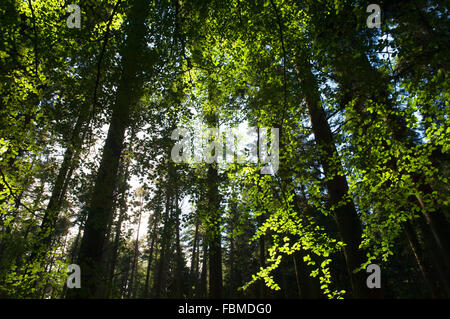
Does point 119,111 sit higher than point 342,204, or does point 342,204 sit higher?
point 119,111

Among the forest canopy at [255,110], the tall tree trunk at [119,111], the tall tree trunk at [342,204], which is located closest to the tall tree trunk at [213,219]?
the forest canopy at [255,110]

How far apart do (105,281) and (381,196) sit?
16.3 feet

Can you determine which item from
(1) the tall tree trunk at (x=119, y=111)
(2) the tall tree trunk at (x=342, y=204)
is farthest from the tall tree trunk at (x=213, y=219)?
(2) the tall tree trunk at (x=342, y=204)

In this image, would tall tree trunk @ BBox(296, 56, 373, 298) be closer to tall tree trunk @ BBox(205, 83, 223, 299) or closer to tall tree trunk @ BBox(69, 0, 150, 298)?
tall tree trunk @ BBox(205, 83, 223, 299)

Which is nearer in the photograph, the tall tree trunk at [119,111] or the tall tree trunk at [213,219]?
the tall tree trunk at [119,111]

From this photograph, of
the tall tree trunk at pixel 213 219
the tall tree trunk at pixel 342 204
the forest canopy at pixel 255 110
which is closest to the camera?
the forest canopy at pixel 255 110

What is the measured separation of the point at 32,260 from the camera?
5.18 metres

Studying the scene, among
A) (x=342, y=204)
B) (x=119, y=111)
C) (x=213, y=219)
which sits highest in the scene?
(x=119, y=111)

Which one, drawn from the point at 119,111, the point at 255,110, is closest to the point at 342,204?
the point at 255,110

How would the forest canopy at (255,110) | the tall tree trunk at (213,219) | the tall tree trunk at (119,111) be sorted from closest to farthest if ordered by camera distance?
the forest canopy at (255,110)
the tall tree trunk at (119,111)
the tall tree trunk at (213,219)

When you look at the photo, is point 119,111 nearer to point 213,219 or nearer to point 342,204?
point 213,219

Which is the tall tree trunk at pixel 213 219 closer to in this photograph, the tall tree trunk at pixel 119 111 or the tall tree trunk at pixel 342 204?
the tall tree trunk at pixel 119 111

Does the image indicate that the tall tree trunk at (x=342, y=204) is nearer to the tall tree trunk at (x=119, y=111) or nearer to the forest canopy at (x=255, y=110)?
the forest canopy at (x=255, y=110)
